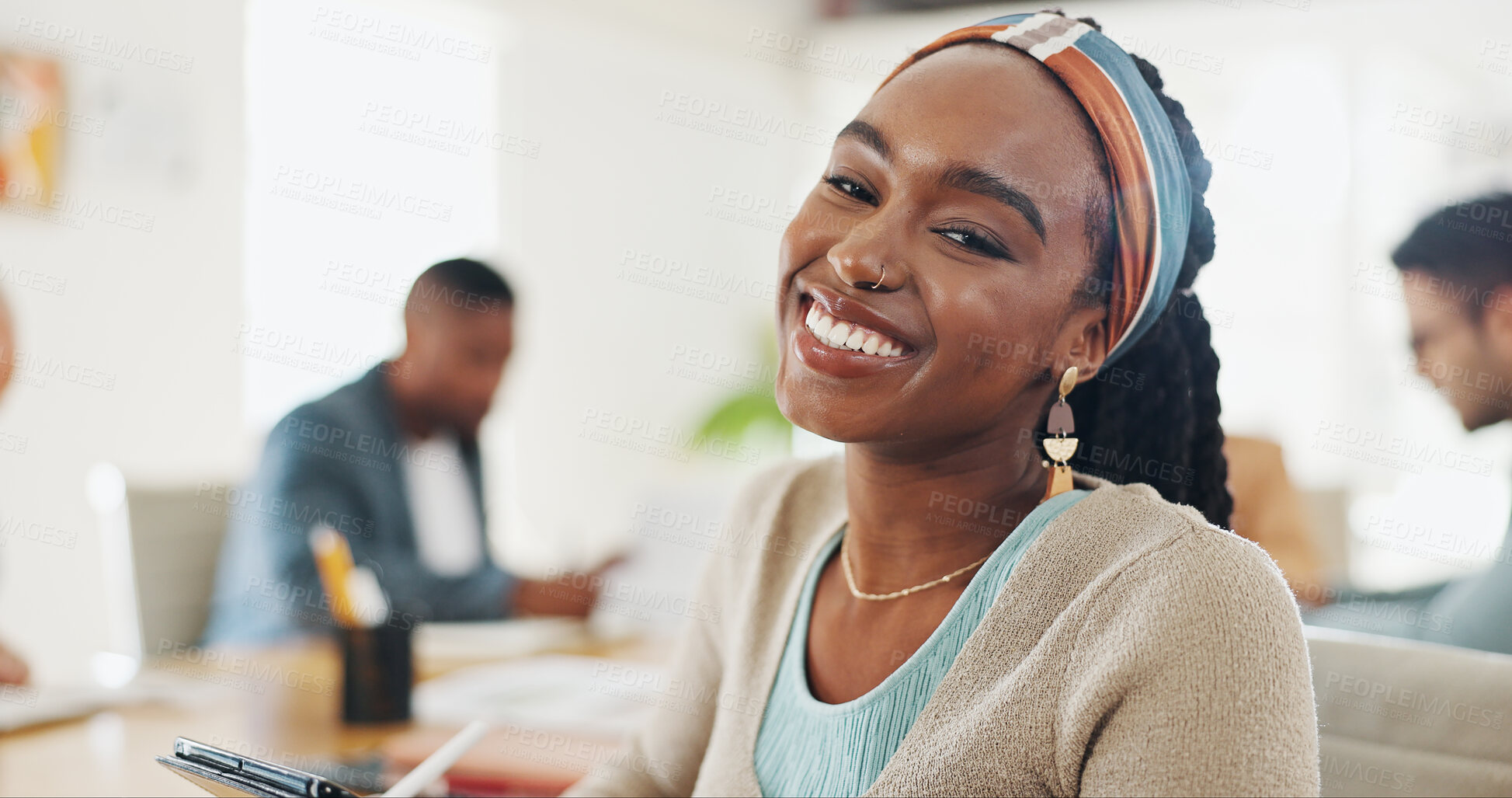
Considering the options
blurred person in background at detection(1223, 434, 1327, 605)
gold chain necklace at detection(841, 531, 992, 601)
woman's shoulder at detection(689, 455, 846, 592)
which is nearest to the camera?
gold chain necklace at detection(841, 531, 992, 601)

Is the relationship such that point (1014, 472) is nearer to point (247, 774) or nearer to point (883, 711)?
point (883, 711)

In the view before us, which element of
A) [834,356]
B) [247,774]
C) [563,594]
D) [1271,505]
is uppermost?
[834,356]

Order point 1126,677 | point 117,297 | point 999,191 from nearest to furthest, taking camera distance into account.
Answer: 1. point 1126,677
2. point 999,191
3. point 117,297

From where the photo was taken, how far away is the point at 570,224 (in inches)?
170

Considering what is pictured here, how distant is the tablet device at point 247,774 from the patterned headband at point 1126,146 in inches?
29.2

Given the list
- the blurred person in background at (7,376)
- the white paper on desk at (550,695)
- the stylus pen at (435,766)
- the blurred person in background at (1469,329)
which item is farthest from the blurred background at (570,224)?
the stylus pen at (435,766)

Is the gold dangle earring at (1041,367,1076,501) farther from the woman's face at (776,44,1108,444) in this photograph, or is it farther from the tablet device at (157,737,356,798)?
the tablet device at (157,737,356,798)

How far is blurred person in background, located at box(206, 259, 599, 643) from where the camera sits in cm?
228

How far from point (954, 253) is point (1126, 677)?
0.34m

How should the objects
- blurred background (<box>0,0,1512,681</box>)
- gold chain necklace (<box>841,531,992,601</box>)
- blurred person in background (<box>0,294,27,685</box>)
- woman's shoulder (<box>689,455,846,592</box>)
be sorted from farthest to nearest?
blurred background (<box>0,0,1512,681</box>), blurred person in background (<box>0,294,27,685</box>), woman's shoulder (<box>689,455,846,592</box>), gold chain necklace (<box>841,531,992,601</box>)

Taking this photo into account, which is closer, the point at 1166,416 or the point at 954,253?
the point at 954,253

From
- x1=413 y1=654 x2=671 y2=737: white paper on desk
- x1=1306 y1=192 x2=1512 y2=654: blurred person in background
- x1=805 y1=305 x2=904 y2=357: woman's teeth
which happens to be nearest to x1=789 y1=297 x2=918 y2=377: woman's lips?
x1=805 y1=305 x2=904 y2=357: woman's teeth

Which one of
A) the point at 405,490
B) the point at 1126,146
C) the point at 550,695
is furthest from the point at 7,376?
the point at 1126,146

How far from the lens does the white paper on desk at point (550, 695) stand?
1.39m
